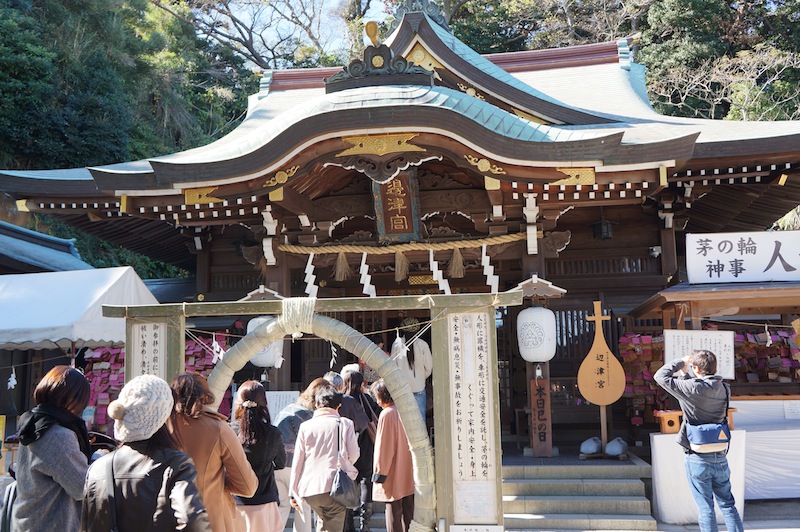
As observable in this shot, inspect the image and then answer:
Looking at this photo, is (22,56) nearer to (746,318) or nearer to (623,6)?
(746,318)

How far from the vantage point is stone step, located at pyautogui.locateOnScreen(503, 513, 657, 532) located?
284 inches

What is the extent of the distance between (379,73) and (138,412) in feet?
22.3

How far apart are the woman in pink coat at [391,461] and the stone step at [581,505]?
2.23 meters

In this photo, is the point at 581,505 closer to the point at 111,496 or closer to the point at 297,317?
the point at 297,317

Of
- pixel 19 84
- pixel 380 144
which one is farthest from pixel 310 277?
pixel 19 84

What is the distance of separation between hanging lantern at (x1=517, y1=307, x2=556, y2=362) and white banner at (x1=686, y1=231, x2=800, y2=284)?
67.8 inches

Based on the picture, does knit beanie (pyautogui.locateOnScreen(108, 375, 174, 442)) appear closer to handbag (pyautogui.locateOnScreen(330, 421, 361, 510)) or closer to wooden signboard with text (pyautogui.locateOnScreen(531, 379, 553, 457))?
handbag (pyautogui.locateOnScreen(330, 421, 361, 510))

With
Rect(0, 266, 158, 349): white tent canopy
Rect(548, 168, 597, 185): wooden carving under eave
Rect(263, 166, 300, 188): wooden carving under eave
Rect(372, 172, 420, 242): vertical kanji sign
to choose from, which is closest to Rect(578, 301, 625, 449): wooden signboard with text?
Rect(548, 168, 597, 185): wooden carving under eave

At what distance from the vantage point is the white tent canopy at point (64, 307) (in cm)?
779

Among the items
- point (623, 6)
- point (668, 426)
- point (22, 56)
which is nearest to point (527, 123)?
point (668, 426)

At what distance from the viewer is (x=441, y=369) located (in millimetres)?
5547

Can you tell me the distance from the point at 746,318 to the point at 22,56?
1690 centimetres

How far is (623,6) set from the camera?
27016mm

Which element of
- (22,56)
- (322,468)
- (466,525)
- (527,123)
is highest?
(22,56)
